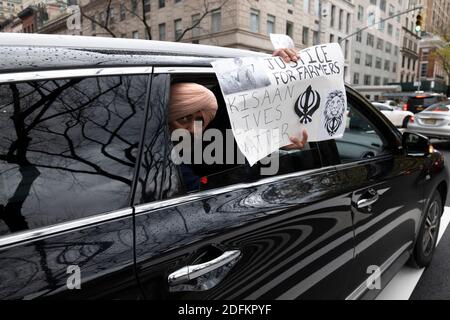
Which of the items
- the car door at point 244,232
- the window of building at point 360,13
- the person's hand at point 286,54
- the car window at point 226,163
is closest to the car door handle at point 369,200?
the car door at point 244,232

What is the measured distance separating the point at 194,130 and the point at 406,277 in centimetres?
238

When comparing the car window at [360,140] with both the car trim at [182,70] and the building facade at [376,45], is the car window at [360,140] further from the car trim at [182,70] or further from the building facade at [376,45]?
the building facade at [376,45]

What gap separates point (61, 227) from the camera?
1.01 metres

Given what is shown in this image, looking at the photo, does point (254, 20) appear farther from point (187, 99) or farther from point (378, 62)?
point (378, 62)

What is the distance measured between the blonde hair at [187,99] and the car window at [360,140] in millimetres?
1142

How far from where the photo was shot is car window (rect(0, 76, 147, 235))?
3.29 ft

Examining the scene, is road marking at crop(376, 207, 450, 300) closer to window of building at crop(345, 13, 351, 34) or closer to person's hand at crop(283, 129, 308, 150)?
person's hand at crop(283, 129, 308, 150)

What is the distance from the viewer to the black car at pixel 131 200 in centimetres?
98

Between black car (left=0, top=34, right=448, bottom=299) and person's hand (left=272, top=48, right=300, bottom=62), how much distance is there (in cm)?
33

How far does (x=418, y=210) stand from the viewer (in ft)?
8.57

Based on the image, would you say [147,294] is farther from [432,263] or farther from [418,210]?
[432,263]

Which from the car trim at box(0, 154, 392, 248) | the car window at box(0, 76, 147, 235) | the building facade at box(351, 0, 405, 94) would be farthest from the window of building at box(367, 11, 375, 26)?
the car window at box(0, 76, 147, 235)

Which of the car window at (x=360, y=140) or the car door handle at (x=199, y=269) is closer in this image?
the car door handle at (x=199, y=269)

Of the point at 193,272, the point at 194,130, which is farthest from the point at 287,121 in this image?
the point at 193,272
